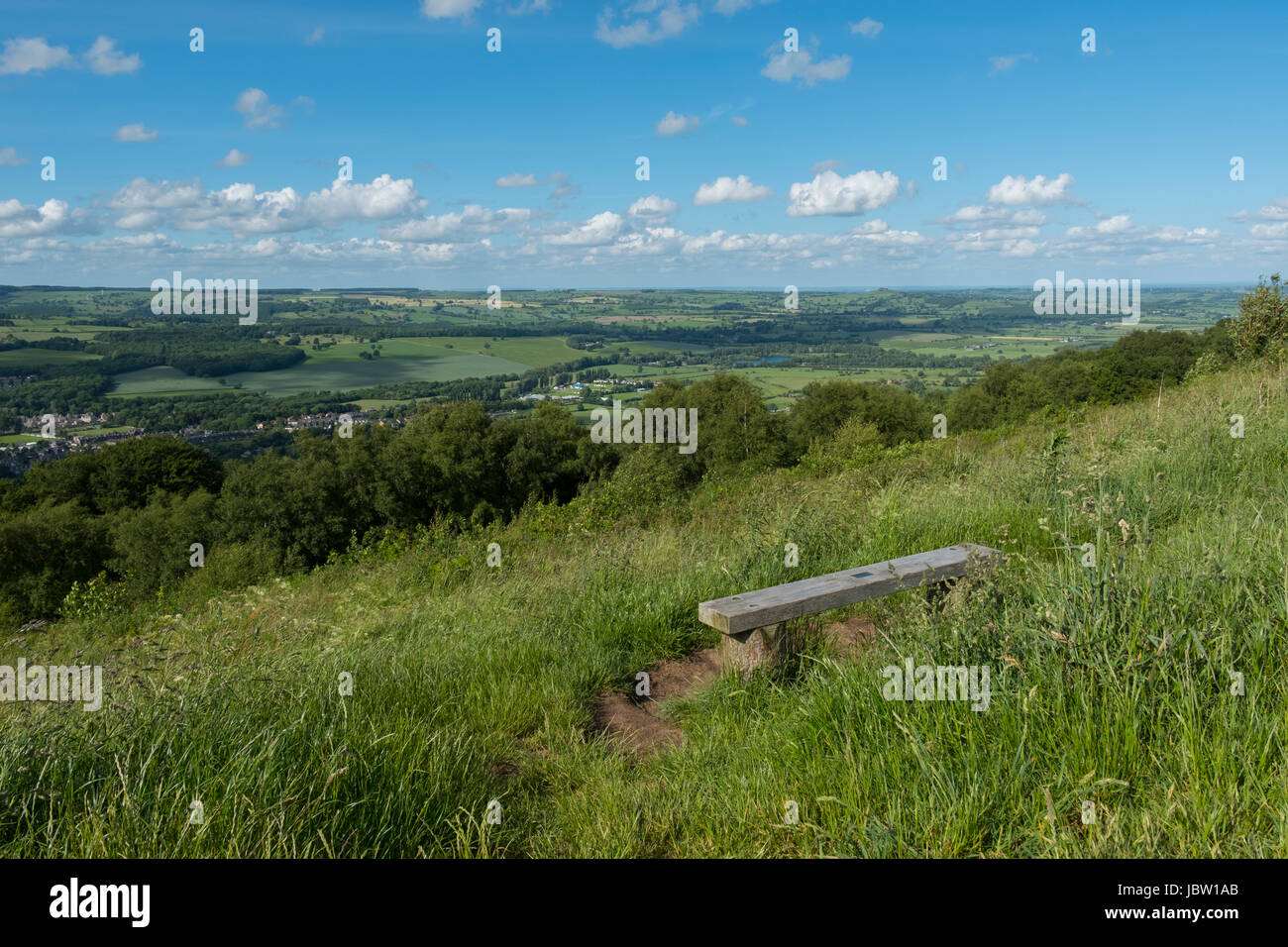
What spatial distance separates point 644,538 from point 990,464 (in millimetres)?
3715

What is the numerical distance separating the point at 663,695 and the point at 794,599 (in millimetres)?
872

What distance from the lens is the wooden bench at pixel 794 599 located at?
3.71 metres

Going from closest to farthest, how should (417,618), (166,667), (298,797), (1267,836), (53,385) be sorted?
1. (1267,836)
2. (298,797)
3. (166,667)
4. (417,618)
5. (53,385)

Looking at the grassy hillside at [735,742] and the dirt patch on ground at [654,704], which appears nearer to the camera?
the grassy hillside at [735,742]

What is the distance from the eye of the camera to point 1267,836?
1.86 meters
